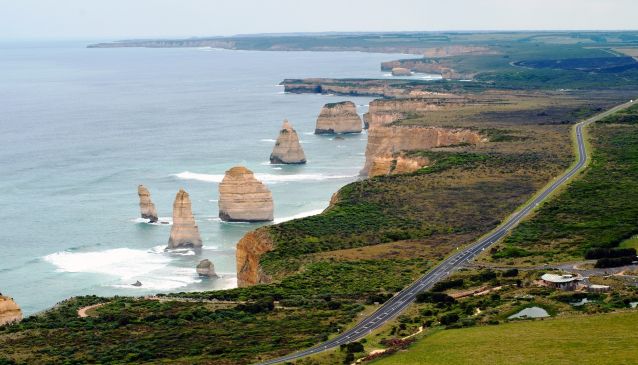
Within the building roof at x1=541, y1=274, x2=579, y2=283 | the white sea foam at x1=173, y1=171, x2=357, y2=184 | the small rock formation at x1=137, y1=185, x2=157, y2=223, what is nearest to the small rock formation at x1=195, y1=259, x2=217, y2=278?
the small rock formation at x1=137, y1=185, x2=157, y2=223

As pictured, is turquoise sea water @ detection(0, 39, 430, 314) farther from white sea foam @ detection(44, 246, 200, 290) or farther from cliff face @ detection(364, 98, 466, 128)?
cliff face @ detection(364, 98, 466, 128)

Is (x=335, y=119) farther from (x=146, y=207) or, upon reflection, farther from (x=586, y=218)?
(x=586, y=218)

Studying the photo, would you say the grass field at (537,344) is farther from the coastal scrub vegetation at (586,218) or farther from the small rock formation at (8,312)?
the small rock formation at (8,312)

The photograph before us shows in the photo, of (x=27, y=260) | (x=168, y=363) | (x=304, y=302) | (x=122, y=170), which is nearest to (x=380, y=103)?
(x=122, y=170)

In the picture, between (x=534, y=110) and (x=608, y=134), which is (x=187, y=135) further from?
(x=608, y=134)

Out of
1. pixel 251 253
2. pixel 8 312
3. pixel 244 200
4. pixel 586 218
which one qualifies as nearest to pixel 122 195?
pixel 244 200

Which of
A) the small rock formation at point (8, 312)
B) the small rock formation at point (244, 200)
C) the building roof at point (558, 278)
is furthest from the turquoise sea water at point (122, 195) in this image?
the building roof at point (558, 278)
